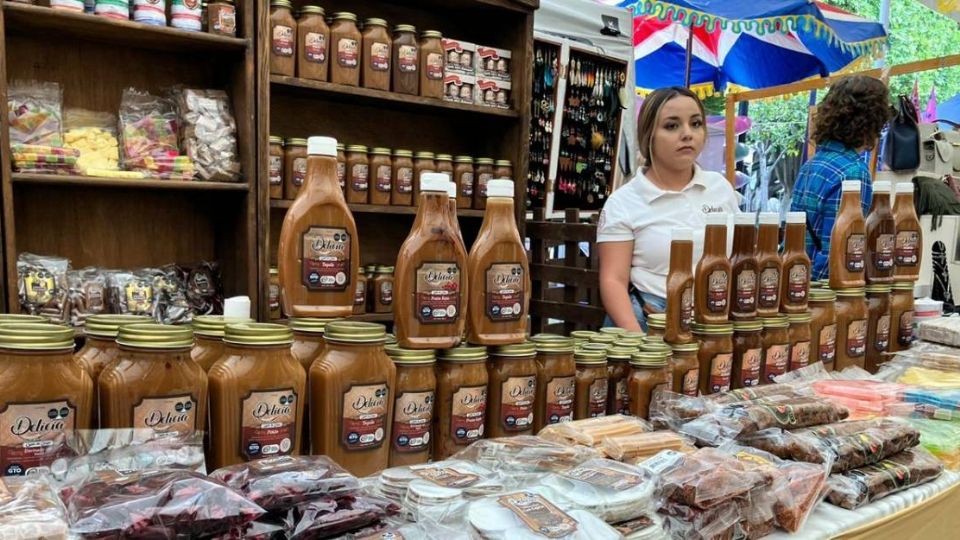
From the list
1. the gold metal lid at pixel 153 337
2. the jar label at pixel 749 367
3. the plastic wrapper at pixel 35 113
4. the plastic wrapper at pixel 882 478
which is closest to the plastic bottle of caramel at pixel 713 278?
the jar label at pixel 749 367

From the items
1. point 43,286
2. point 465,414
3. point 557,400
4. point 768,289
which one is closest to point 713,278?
point 768,289

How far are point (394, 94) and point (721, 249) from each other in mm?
1708

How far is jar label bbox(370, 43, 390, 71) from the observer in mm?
2760

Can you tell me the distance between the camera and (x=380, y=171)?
2848 millimetres

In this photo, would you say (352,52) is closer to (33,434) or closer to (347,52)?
(347,52)

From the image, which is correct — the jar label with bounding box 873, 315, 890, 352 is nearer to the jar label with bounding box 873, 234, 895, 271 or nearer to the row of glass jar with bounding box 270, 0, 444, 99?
the jar label with bounding box 873, 234, 895, 271

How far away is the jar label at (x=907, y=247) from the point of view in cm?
191

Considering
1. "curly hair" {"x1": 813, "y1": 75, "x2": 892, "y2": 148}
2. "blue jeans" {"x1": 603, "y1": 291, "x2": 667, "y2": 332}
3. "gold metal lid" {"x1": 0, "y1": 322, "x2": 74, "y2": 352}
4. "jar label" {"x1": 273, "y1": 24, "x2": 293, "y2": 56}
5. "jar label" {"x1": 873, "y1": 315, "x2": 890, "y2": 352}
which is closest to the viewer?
"gold metal lid" {"x1": 0, "y1": 322, "x2": 74, "y2": 352}

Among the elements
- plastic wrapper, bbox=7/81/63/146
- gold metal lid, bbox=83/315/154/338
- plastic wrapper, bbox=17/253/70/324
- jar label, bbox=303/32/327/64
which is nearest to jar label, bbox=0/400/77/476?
gold metal lid, bbox=83/315/154/338

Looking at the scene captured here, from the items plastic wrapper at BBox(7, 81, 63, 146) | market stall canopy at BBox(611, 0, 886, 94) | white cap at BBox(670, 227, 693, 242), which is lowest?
white cap at BBox(670, 227, 693, 242)

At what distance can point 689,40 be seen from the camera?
5.16 meters

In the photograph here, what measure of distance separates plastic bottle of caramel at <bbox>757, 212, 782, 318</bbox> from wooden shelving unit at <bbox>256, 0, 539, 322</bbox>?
1.62 m

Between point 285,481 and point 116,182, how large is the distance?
5.97 ft

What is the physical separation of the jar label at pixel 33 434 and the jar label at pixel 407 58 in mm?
2229
